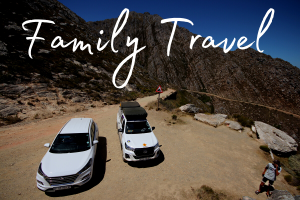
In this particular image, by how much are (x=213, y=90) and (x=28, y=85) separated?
98.9 metres

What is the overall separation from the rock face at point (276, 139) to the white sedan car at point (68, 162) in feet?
39.7

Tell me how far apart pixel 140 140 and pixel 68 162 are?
3.11 meters

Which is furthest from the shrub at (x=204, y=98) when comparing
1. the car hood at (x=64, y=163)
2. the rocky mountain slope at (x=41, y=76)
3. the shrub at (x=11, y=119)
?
the car hood at (x=64, y=163)

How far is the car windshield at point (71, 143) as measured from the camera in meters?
5.40

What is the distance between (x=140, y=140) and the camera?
664 cm

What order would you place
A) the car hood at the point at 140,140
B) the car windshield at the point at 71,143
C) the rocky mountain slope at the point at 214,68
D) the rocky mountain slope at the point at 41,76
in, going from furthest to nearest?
the rocky mountain slope at the point at 214,68, the rocky mountain slope at the point at 41,76, the car hood at the point at 140,140, the car windshield at the point at 71,143

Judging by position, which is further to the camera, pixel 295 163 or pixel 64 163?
pixel 295 163

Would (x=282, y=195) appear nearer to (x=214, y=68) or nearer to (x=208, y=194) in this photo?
(x=208, y=194)

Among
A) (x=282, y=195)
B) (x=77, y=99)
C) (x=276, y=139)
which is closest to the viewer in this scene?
(x=282, y=195)

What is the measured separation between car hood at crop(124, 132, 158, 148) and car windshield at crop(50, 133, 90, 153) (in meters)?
1.86

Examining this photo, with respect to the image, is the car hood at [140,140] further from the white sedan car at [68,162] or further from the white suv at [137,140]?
the white sedan car at [68,162]

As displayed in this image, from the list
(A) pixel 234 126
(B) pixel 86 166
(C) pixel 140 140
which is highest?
(C) pixel 140 140

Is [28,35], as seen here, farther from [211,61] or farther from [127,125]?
[211,61]

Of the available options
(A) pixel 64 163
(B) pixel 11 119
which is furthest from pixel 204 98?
(A) pixel 64 163
